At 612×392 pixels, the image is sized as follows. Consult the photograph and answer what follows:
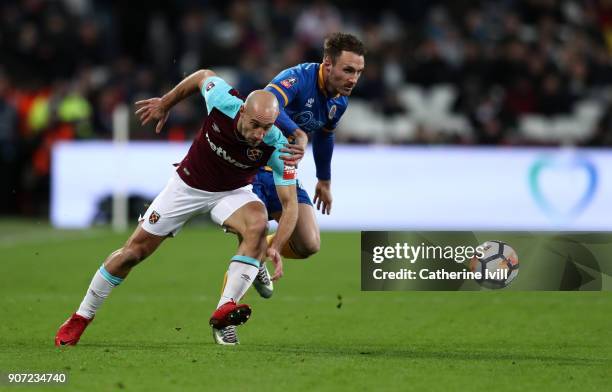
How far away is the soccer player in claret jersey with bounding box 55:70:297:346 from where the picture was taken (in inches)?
299

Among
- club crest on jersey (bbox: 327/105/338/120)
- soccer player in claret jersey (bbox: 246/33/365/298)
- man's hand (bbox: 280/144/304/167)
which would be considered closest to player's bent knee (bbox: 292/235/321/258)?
soccer player in claret jersey (bbox: 246/33/365/298)

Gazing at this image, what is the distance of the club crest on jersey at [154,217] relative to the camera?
7.75 metres

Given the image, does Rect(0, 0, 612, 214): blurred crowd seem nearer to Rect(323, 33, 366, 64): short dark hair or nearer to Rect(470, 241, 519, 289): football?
Rect(323, 33, 366, 64): short dark hair

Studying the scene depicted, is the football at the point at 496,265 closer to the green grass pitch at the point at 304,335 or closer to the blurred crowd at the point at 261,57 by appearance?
the green grass pitch at the point at 304,335

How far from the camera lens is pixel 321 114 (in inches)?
346

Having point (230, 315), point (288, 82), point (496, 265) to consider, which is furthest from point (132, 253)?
point (496, 265)

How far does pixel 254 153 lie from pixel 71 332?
1.61 meters

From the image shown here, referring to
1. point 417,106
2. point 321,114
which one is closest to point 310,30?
point 417,106

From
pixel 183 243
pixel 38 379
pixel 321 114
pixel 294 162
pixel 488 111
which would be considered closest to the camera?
pixel 38 379

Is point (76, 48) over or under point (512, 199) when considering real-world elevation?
over

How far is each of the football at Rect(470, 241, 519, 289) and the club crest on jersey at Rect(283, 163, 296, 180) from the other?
4.58ft

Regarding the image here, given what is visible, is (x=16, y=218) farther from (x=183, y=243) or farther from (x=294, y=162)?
(x=294, y=162)

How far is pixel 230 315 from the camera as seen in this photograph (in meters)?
7.48

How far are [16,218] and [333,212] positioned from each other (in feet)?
18.0
